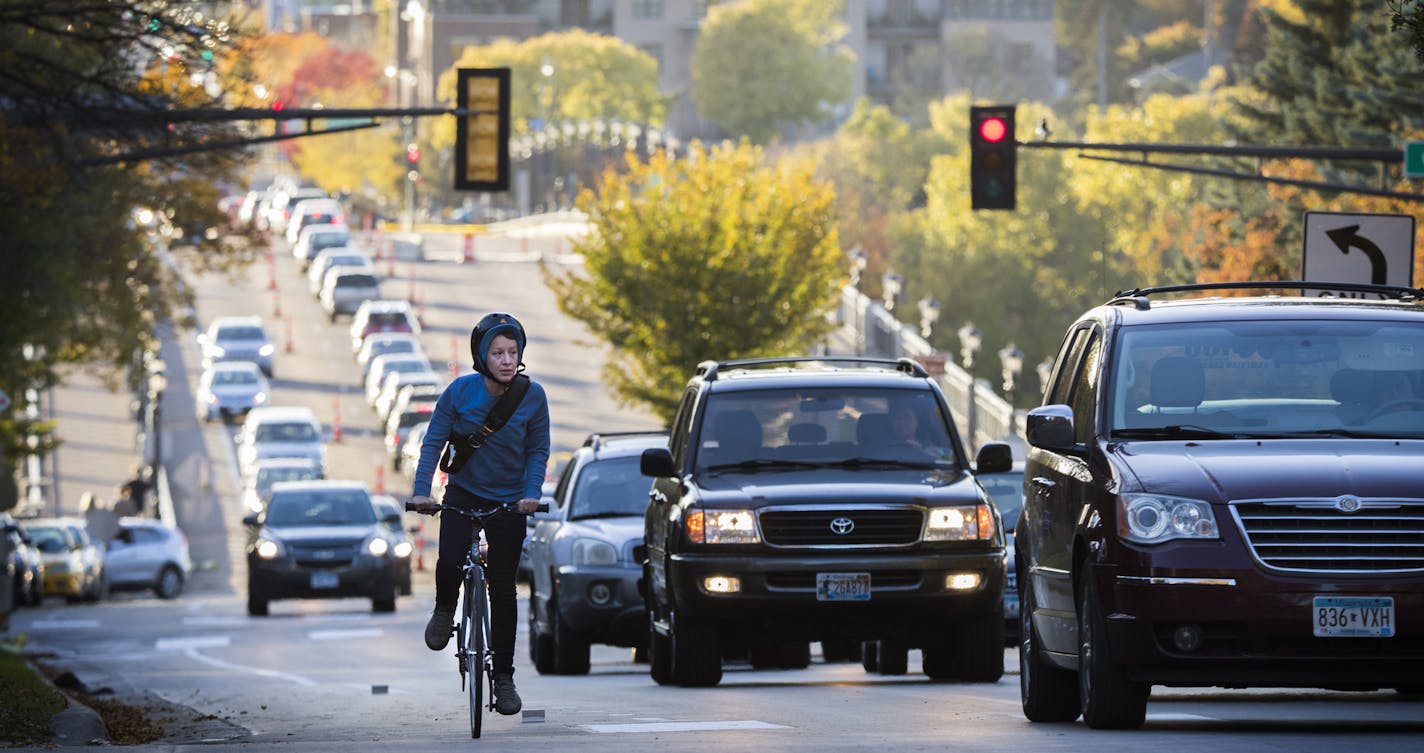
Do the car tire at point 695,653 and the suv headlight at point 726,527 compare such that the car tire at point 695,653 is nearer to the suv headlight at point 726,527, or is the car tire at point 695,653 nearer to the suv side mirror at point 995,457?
the suv headlight at point 726,527

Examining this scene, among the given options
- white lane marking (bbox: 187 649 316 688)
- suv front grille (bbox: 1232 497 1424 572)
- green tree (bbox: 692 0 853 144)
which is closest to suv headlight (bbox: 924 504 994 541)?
suv front grille (bbox: 1232 497 1424 572)

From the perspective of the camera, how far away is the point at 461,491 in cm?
1348

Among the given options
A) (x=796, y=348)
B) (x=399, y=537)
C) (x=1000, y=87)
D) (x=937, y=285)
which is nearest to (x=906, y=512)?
(x=399, y=537)

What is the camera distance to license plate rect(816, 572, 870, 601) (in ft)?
55.8

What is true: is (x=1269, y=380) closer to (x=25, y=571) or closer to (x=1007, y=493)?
(x=1007, y=493)

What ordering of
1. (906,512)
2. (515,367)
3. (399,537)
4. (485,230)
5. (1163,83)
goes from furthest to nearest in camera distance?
(1163,83)
(485,230)
(399,537)
(906,512)
(515,367)

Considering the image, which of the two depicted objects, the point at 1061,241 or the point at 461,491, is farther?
the point at 1061,241

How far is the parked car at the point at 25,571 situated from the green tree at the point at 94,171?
8.22 feet

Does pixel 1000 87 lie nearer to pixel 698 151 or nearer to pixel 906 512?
pixel 698 151

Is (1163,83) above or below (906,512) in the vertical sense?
above

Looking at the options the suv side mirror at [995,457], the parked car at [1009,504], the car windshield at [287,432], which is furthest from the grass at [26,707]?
the car windshield at [287,432]

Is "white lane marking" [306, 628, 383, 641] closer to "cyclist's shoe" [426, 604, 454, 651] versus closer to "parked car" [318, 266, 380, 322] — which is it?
"cyclist's shoe" [426, 604, 454, 651]

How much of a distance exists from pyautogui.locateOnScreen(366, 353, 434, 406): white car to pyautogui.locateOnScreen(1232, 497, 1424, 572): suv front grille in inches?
2855

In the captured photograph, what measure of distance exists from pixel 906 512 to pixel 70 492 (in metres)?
65.1
